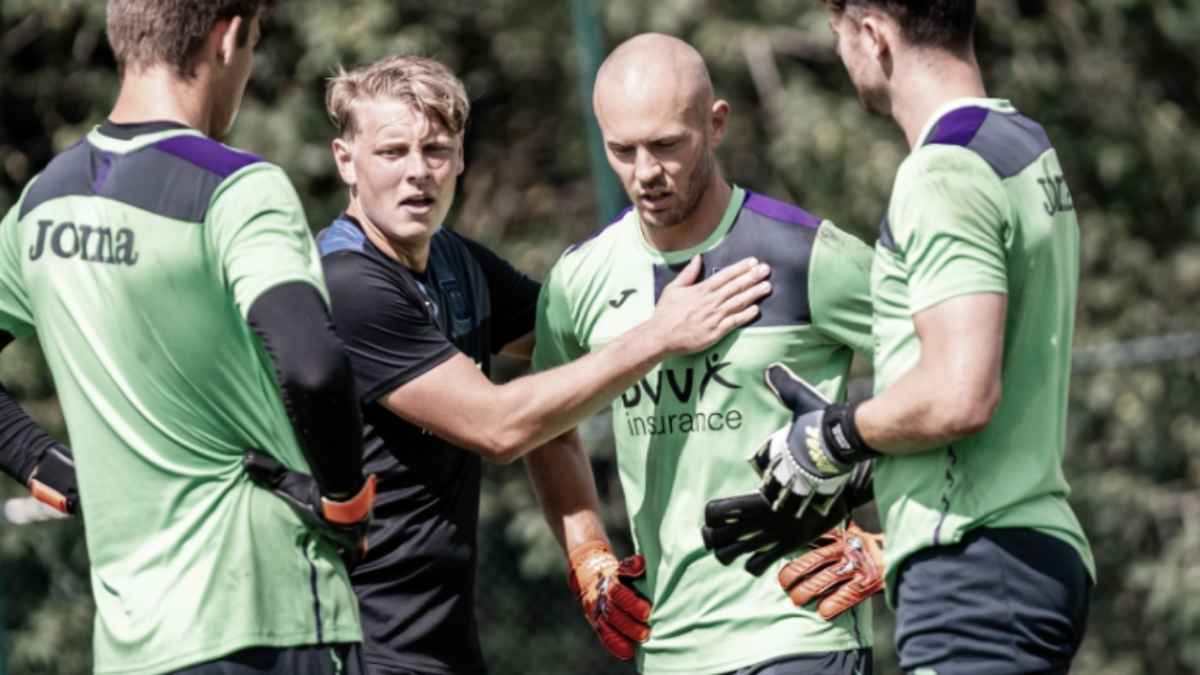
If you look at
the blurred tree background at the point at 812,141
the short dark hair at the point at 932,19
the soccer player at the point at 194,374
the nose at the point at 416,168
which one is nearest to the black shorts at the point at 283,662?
the soccer player at the point at 194,374

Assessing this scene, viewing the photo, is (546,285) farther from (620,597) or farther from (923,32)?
(923,32)

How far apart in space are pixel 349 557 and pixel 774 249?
1178mm

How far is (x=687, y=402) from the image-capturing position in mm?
4383

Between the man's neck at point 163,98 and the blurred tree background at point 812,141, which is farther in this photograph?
the blurred tree background at point 812,141

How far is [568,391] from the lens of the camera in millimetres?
4371

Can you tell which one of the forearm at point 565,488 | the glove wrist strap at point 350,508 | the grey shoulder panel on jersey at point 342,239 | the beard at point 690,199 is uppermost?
the grey shoulder panel on jersey at point 342,239

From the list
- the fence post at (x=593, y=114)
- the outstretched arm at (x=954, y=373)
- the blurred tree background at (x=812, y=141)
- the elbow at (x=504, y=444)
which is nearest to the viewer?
the outstretched arm at (x=954, y=373)

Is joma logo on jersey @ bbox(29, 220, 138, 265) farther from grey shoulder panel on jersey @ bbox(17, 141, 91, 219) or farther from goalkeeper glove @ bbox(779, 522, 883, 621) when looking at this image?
goalkeeper glove @ bbox(779, 522, 883, 621)

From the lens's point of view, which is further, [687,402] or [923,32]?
[687,402]

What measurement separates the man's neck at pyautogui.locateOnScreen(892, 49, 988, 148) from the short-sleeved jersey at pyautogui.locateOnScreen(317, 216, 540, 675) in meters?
1.26

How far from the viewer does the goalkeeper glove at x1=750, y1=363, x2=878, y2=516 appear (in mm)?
3716

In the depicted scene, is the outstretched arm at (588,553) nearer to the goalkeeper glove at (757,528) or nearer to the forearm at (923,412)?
the goalkeeper glove at (757,528)

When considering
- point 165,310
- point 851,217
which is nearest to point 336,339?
point 165,310

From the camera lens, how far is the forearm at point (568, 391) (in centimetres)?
427
